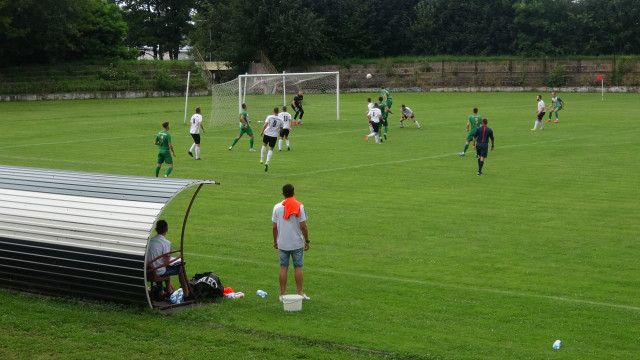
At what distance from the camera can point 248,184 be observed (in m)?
25.9

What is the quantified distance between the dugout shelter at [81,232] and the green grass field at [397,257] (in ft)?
1.23

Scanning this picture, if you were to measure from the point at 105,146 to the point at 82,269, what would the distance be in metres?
26.1

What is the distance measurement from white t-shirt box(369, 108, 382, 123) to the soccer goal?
459 inches

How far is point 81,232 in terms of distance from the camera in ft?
40.2

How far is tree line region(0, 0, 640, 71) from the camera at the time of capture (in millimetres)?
76125

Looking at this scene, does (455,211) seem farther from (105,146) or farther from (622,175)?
(105,146)

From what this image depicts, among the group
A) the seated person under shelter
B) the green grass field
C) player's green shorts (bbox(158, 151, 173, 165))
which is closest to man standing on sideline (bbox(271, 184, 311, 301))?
the green grass field

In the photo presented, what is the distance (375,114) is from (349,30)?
56.4 m

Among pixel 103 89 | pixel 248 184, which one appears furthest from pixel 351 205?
pixel 103 89

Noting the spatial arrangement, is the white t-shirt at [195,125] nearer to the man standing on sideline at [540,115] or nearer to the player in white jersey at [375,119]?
the player in white jersey at [375,119]

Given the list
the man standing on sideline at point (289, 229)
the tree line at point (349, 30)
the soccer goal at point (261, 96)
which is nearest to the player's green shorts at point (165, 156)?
the man standing on sideline at point (289, 229)

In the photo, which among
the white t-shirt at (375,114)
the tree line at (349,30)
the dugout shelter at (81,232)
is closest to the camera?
the dugout shelter at (81,232)

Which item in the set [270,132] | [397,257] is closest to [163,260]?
[397,257]

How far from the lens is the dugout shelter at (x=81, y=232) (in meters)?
12.0
